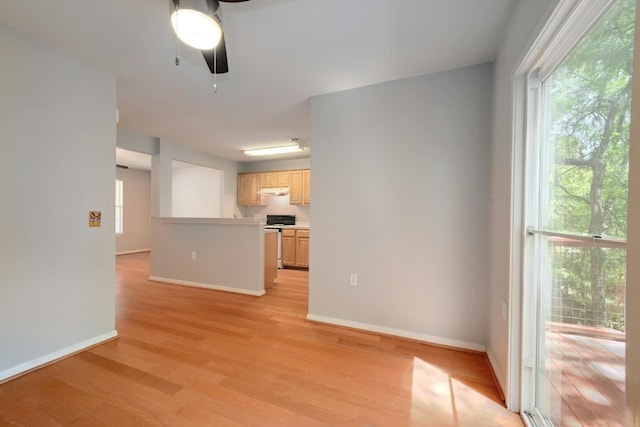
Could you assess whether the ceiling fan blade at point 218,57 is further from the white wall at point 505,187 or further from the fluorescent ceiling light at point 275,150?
the fluorescent ceiling light at point 275,150

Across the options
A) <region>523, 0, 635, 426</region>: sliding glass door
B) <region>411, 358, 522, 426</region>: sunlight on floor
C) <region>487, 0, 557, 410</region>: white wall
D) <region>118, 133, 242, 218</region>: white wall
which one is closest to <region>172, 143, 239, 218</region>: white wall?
<region>118, 133, 242, 218</region>: white wall

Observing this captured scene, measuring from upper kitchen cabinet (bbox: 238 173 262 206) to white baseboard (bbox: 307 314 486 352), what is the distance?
154 inches

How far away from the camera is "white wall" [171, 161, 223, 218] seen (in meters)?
7.12

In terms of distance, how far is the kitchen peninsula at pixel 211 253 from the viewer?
12.1 feet

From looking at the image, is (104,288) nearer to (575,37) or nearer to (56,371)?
(56,371)

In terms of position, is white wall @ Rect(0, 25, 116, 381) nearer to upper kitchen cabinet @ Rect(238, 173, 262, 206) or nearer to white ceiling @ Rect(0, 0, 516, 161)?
white ceiling @ Rect(0, 0, 516, 161)

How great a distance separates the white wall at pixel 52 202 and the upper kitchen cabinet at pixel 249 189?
3740 mm

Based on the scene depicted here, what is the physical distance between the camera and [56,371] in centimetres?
182

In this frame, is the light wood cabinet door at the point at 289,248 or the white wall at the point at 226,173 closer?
the white wall at the point at 226,173

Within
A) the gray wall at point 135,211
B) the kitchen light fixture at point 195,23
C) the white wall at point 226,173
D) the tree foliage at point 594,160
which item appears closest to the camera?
the tree foliage at point 594,160

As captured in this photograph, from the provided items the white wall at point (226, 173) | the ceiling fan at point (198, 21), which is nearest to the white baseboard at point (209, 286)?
the white wall at point (226, 173)

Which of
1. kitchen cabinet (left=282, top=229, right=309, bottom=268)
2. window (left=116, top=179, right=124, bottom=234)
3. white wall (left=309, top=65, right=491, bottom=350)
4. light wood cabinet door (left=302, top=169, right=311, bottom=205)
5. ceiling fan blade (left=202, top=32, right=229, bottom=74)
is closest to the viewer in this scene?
ceiling fan blade (left=202, top=32, right=229, bottom=74)

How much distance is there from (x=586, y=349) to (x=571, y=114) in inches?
40.8

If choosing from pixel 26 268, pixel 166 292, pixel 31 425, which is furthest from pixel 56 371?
pixel 166 292
